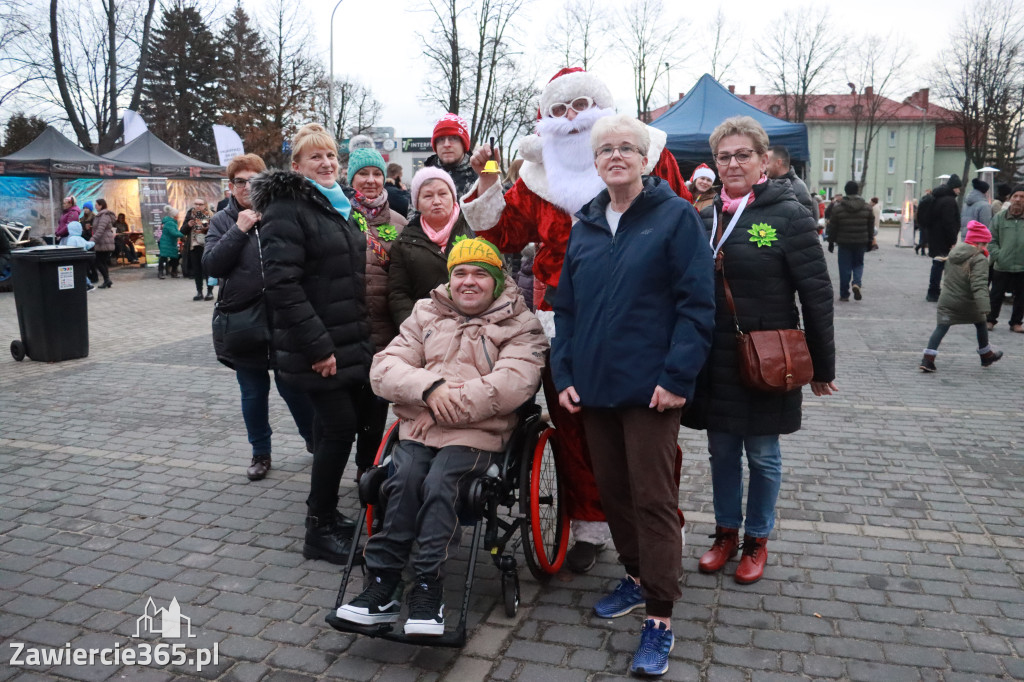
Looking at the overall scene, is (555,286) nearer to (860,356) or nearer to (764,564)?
(764,564)

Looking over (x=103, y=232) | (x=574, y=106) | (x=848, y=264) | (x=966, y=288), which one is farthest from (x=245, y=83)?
(x=574, y=106)

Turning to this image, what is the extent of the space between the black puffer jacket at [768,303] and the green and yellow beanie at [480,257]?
37.3 inches

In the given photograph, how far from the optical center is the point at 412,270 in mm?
4176

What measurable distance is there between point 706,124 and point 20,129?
4010 centimetres

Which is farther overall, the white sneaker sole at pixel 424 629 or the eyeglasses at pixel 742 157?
the eyeglasses at pixel 742 157

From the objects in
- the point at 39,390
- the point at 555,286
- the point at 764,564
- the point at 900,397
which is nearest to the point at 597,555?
the point at 764,564

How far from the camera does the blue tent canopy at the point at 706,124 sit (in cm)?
1363

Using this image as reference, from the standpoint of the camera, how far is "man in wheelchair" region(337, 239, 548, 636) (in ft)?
9.84

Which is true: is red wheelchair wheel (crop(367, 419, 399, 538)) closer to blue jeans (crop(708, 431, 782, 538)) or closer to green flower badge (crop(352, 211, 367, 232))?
green flower badge (crop(352, 211, 367, 232))

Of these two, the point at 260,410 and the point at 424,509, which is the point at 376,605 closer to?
the point at 424,509

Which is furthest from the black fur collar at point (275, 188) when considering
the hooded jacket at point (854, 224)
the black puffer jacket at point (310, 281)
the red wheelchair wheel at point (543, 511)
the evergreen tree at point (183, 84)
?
the evergreen tree at point (183, 84)

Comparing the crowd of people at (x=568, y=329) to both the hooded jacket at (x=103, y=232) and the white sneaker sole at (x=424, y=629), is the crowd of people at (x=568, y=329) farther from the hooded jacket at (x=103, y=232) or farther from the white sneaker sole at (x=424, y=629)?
the hooded jacket at (x=103, y=232)

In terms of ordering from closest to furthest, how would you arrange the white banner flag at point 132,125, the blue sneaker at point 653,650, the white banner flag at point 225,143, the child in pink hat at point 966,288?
the blue sneaker at point 653,650, the child in pink hat at point 966,288, the white banner flag at point 225,143, the white banner flag at point 132,125

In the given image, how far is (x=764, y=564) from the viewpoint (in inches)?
146
